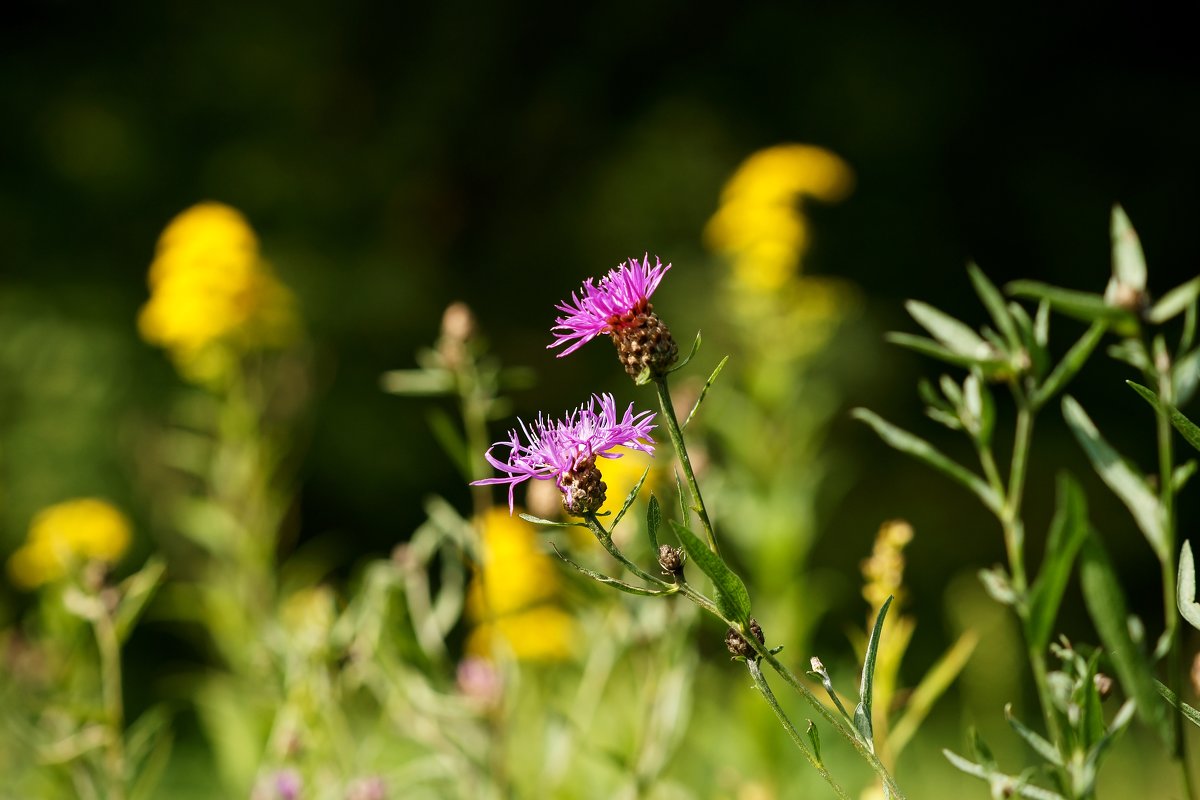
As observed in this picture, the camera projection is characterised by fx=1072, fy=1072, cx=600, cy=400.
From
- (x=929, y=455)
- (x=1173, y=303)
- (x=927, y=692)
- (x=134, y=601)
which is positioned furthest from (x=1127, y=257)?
(x=134, y=601)

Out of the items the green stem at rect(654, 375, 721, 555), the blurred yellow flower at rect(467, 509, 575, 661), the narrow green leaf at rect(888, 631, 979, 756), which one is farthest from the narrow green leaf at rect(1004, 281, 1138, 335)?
the blurred yellow flower at rect(467, 509, 575, 661)

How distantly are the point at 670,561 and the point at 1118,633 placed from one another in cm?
15

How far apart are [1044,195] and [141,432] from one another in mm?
3066

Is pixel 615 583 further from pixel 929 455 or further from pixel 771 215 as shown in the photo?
pixel 771 215

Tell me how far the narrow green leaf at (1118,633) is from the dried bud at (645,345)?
16cm

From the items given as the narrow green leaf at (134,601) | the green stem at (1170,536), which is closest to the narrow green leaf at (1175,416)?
the green stem at (1170,536)

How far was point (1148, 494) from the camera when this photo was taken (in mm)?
408

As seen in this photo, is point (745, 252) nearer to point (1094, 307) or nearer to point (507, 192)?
point (1094, 307)

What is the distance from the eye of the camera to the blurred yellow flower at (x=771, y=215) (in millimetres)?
1535

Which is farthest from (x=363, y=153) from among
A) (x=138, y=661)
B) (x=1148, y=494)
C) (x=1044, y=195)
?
(x=1148, y=494)

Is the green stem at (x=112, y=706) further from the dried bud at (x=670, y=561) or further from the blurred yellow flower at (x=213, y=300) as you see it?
the blurred yellow flower at (x=213, y=300)

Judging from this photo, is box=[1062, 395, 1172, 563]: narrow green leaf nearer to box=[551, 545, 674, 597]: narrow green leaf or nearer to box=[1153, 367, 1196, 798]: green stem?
box=[1153, 367, 1196, 798]: green stem

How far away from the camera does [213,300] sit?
58.7 inches

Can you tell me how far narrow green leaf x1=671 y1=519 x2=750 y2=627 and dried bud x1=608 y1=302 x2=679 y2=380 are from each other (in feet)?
0.26
